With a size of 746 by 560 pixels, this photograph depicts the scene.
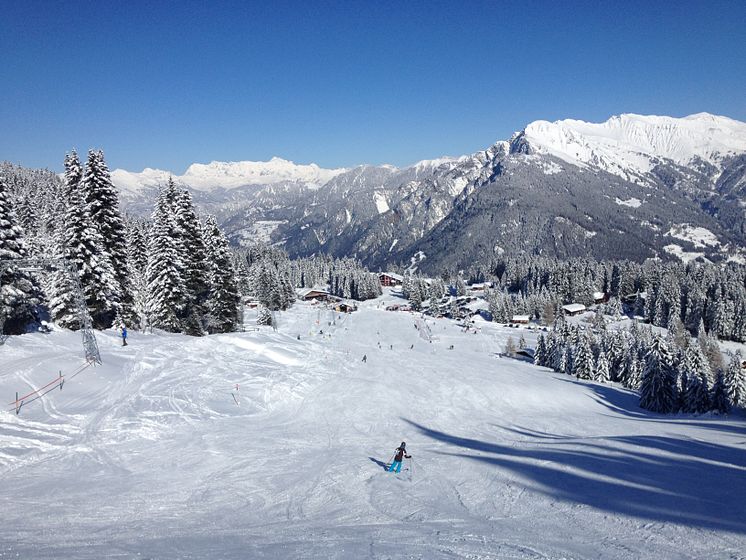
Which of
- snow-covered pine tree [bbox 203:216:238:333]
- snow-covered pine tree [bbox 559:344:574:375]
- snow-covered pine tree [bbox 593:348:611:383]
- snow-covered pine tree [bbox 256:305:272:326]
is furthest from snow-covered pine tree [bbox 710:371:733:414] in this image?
snow-covered pine tree [bbox 256:305:272:326]

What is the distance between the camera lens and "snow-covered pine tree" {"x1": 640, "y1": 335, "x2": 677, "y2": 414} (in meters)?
43.3

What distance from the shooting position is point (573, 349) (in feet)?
203

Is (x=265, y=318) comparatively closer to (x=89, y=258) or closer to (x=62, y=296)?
(x=62, y=296)

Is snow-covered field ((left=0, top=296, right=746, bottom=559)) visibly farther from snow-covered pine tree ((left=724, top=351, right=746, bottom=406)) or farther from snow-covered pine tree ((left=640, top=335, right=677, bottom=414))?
snow-covered pine tree ((left=724, top=351, right=746, bottom=406))

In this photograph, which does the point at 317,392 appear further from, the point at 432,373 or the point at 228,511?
the point at 228,511

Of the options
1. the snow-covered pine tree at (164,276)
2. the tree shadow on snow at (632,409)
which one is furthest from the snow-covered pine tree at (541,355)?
the snow-covered pine tree at (164,276)

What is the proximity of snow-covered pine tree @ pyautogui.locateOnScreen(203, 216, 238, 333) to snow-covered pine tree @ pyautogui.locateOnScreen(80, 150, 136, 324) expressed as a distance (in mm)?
8098

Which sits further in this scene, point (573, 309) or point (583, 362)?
point (573, 309)

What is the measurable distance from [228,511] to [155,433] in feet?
30.1

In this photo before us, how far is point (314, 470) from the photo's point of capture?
666 inches

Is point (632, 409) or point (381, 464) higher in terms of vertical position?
point (381, 464)

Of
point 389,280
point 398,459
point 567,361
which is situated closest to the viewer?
point 398,459

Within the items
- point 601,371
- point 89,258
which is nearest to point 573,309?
point 601,371

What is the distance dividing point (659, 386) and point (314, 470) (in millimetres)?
40149
